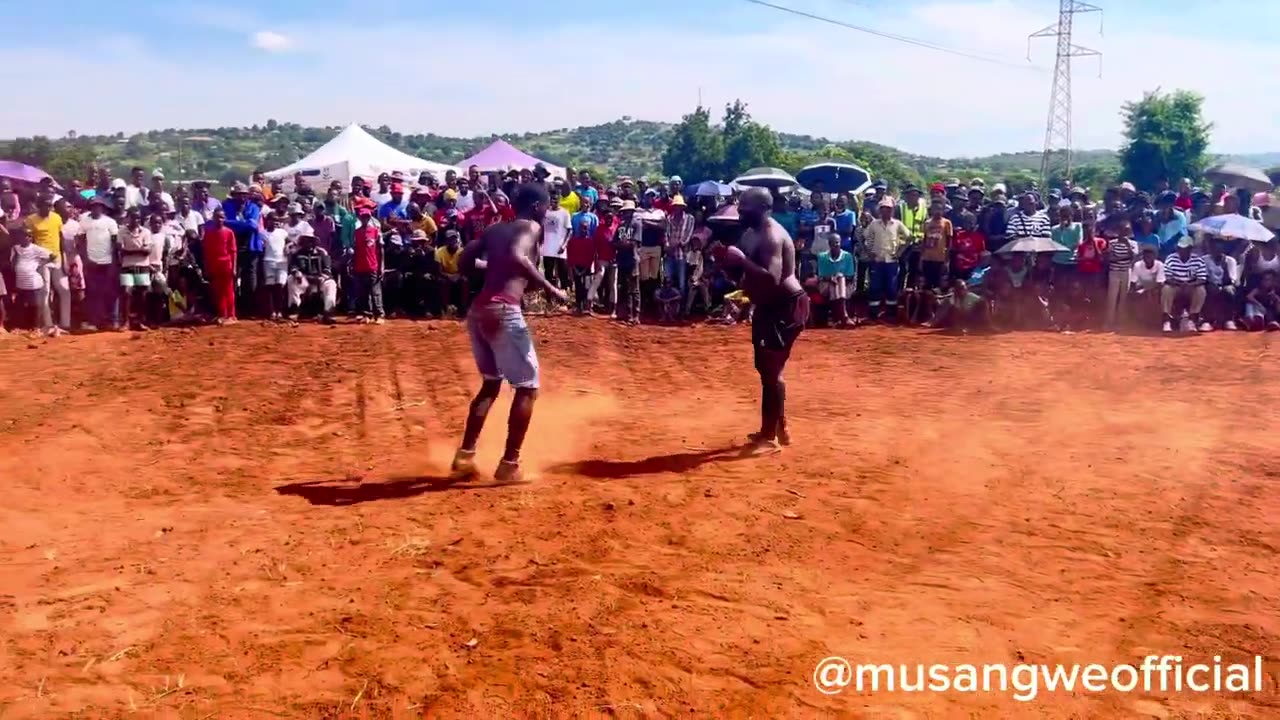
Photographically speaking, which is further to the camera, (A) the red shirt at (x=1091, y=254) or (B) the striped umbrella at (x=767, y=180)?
(B) the striped umbrella at (x=767, y=180)

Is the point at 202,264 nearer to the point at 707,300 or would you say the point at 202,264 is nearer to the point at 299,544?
the point at 707,300

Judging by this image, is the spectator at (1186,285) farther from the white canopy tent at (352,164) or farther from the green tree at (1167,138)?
the green tree at (1167,138)

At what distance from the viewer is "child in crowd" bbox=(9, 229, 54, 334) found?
13961 mm

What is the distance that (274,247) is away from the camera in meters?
15.4

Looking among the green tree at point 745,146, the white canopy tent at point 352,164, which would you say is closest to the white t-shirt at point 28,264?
the white canopy tent at point 352,164

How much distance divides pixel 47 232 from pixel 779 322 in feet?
35.9

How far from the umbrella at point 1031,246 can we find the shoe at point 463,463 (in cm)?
1024

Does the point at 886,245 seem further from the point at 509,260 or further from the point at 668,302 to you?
the point at 509,260

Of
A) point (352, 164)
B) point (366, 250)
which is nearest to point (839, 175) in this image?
point (352, 164)

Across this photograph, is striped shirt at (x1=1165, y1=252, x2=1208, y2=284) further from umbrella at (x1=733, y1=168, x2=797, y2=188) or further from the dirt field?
umbrella at (x1=733, y1=168, x2=797, y2=188)

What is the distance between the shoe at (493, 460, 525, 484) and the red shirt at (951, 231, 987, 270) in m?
10.4

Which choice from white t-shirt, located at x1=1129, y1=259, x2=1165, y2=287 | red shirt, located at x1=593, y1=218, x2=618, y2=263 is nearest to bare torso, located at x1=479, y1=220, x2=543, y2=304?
red shirt, located at x1=593, y1=218, x2=618, y2=263

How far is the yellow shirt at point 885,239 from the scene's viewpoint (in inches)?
625

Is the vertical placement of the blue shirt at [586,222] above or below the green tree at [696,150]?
below
